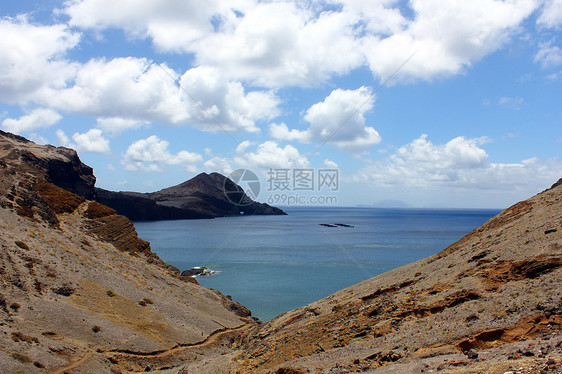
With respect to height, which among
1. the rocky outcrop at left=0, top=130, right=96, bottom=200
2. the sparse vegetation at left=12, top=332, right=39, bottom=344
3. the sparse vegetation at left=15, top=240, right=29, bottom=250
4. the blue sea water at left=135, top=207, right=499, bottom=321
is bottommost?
the blue sea water at left=135, top=207, right=499, bottom=321

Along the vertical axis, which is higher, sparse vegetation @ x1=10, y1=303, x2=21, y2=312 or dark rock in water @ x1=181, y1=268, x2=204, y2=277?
sparse vegetation @ x1=10, y1=303, x2=21, y2=312

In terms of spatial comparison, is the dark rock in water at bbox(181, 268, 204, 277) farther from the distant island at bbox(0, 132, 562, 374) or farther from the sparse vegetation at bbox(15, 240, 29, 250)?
the sparse vegetation at bbox(15, 240, 29, 250)

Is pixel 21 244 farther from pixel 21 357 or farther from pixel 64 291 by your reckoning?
pixel 21 357

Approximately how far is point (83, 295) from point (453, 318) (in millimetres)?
23181

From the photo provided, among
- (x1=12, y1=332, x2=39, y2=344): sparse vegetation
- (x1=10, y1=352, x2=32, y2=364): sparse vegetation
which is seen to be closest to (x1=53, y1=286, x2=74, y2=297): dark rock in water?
(x1=12, y1=332, x2=39, y2=344): sparse vegetation

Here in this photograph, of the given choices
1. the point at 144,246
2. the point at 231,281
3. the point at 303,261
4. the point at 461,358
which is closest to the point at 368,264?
the point at 303,261

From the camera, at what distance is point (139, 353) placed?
878 inches

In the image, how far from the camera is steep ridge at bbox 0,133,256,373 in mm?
18953

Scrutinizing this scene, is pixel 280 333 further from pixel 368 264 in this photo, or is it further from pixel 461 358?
pixel 368 264

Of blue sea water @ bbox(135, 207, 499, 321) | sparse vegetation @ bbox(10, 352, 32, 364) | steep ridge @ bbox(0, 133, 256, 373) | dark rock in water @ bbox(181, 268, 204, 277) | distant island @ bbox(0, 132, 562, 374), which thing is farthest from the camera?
dark rock in water @ bbox(181, 268, 204, 277)

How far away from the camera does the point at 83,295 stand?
84.9ft

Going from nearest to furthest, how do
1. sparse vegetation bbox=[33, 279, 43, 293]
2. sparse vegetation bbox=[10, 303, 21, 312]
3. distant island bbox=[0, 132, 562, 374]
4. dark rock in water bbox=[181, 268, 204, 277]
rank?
distant island bbox=[0, 132, 562, 374] → sparse vegetation bbox=[10, 303, 21, 312] → sparse vegetation bbox=[33, 279, 43, 293] → dark rock in water bbox=[181, 268, 204, 277]

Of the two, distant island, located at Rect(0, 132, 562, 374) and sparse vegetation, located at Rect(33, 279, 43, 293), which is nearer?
distant island, located at Rect(0, 132, 562, 374)

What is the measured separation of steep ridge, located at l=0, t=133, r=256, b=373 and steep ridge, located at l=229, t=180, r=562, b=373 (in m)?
6.46
